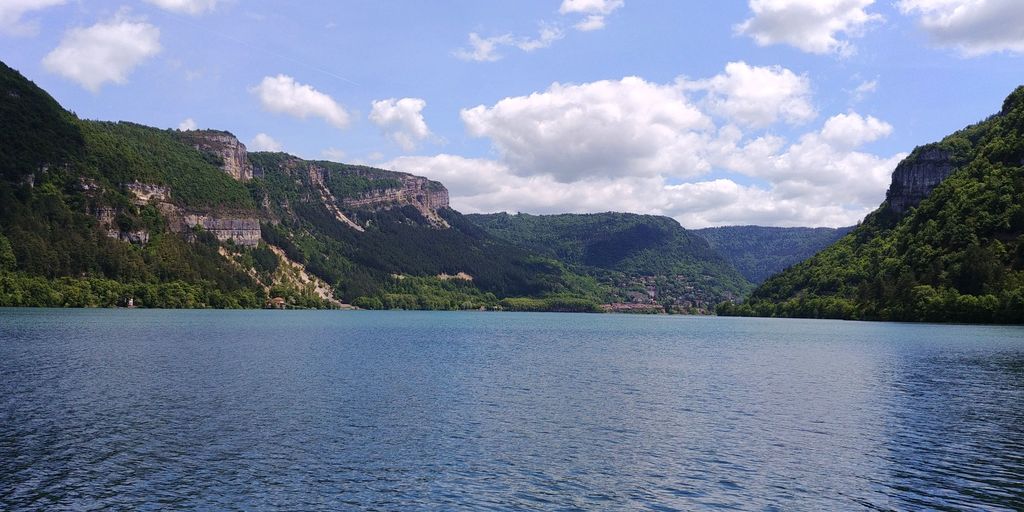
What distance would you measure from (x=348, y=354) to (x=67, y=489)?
6081 centimetres

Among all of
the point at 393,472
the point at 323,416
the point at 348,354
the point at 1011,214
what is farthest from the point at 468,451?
the point at 1011,214

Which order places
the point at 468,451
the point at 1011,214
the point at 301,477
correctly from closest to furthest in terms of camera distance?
the point at 301,477 < the point at 468,451 < the point at 1011,214

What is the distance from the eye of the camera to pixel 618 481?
32.7 metres

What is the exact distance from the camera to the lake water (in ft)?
99.8

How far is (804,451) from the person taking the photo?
38.7 metres

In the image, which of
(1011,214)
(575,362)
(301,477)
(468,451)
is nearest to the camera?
(301,477)

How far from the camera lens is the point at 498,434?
42.1 m

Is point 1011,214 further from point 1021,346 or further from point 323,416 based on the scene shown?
point 323,416

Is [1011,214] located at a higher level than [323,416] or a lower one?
higher

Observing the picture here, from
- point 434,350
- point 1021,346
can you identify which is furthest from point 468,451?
point 1021,346

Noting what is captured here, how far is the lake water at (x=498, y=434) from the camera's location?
1197 inches

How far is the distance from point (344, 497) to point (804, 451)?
23.3 metres

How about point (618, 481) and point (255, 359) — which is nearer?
point (618, 481)

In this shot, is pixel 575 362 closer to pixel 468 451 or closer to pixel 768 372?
pixel 768 372
